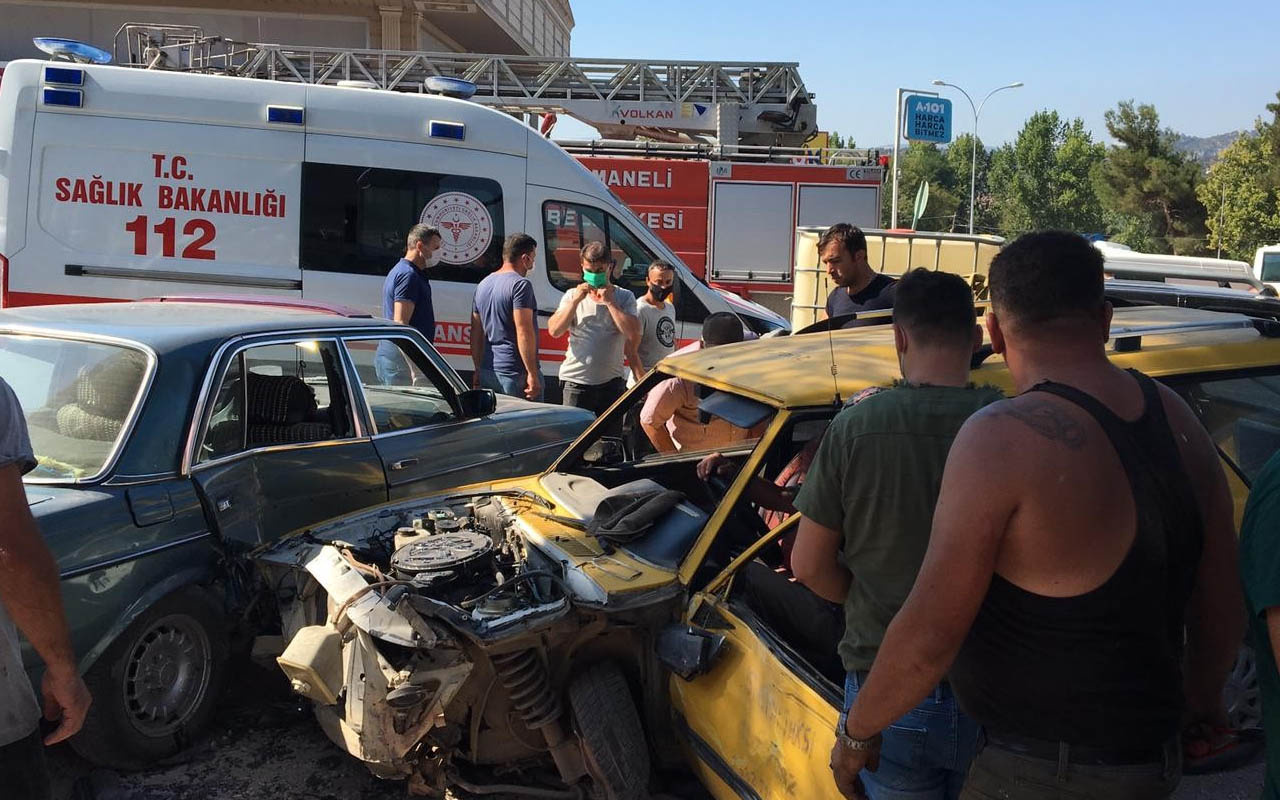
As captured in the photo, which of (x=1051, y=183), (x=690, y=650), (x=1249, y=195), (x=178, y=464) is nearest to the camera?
(x=690, y=650)

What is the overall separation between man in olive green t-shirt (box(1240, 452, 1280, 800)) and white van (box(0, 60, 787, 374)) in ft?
23.8

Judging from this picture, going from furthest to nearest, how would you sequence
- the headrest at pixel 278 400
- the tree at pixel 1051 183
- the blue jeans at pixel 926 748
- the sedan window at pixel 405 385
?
the tree at pixel 1051 183
the sedan window at pixel 405 385
the headrest at pixel 278 400
the blue jeans at pixel 926 748

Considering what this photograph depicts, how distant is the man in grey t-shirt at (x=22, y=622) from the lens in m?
2.12

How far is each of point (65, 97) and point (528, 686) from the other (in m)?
6.74

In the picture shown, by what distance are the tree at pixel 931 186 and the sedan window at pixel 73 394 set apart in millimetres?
66366

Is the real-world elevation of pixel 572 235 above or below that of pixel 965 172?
below

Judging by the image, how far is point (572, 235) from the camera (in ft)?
29.5

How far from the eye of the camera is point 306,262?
334 inches

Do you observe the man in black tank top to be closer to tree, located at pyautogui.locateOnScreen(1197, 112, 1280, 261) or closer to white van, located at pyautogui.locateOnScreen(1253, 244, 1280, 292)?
white van, located at pyautogui.locateOnScreen(1253, 244, 1280, 292)

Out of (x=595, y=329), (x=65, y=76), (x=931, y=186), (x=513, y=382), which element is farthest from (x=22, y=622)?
(x=931, y=186)

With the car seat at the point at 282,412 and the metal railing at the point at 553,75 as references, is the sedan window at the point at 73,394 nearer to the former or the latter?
the car seat at the point at 282,412

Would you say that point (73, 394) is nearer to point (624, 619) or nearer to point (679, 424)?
point (624, 619)

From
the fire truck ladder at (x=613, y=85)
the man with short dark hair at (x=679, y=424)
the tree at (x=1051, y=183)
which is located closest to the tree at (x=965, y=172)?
the tree at (x=1051, y=183)

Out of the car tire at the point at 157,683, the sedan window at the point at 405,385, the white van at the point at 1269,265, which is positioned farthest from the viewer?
the white van at the point at 1269,265
